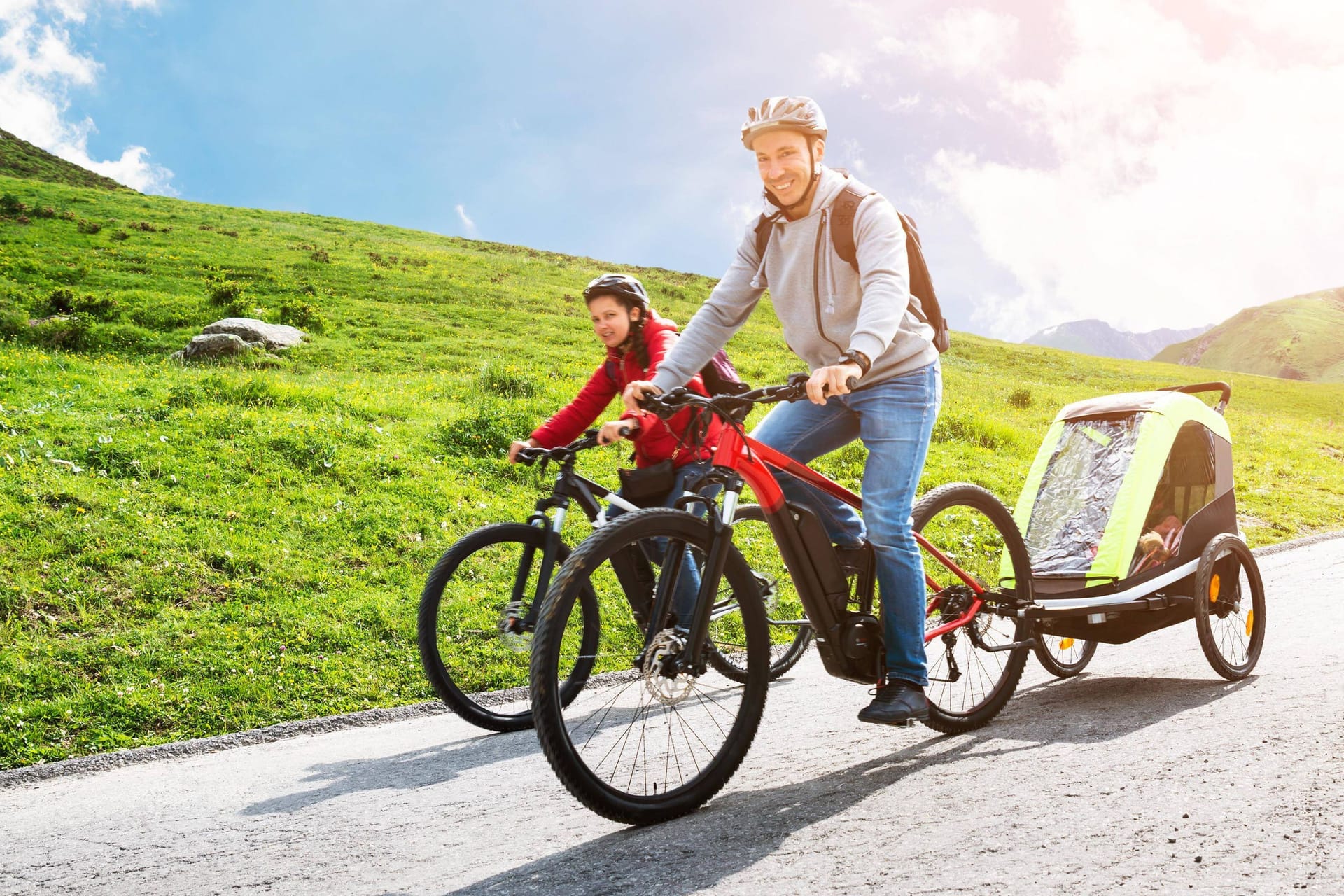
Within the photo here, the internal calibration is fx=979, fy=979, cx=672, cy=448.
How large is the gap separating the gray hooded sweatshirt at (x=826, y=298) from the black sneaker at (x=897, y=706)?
1.26 metres

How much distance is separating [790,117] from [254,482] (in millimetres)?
8464

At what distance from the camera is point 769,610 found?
19.2 feet

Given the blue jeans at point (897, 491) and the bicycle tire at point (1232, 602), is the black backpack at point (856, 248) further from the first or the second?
the bicycle tire at point (1232, 602)

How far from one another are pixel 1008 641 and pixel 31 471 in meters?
9.11

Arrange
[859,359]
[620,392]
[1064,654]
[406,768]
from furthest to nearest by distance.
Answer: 1. [1064,654]
2. [620,392]
3. [406,768]
4. [859,359]

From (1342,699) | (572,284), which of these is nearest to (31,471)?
(1342,699)

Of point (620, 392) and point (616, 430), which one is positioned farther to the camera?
point (620, 392)

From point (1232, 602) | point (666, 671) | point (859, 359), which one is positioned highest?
point (859, 359)

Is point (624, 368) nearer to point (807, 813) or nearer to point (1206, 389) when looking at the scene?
point (807, 813)

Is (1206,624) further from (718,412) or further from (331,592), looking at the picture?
(331,592)

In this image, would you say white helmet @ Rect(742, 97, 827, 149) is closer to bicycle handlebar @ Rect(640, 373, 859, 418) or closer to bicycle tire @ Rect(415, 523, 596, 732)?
bicycle handlebar @ Rect(640, 373, 859, 418)

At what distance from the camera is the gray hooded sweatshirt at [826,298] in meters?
3.78

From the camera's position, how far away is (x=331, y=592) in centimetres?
837

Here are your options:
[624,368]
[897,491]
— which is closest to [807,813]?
[897,491]
